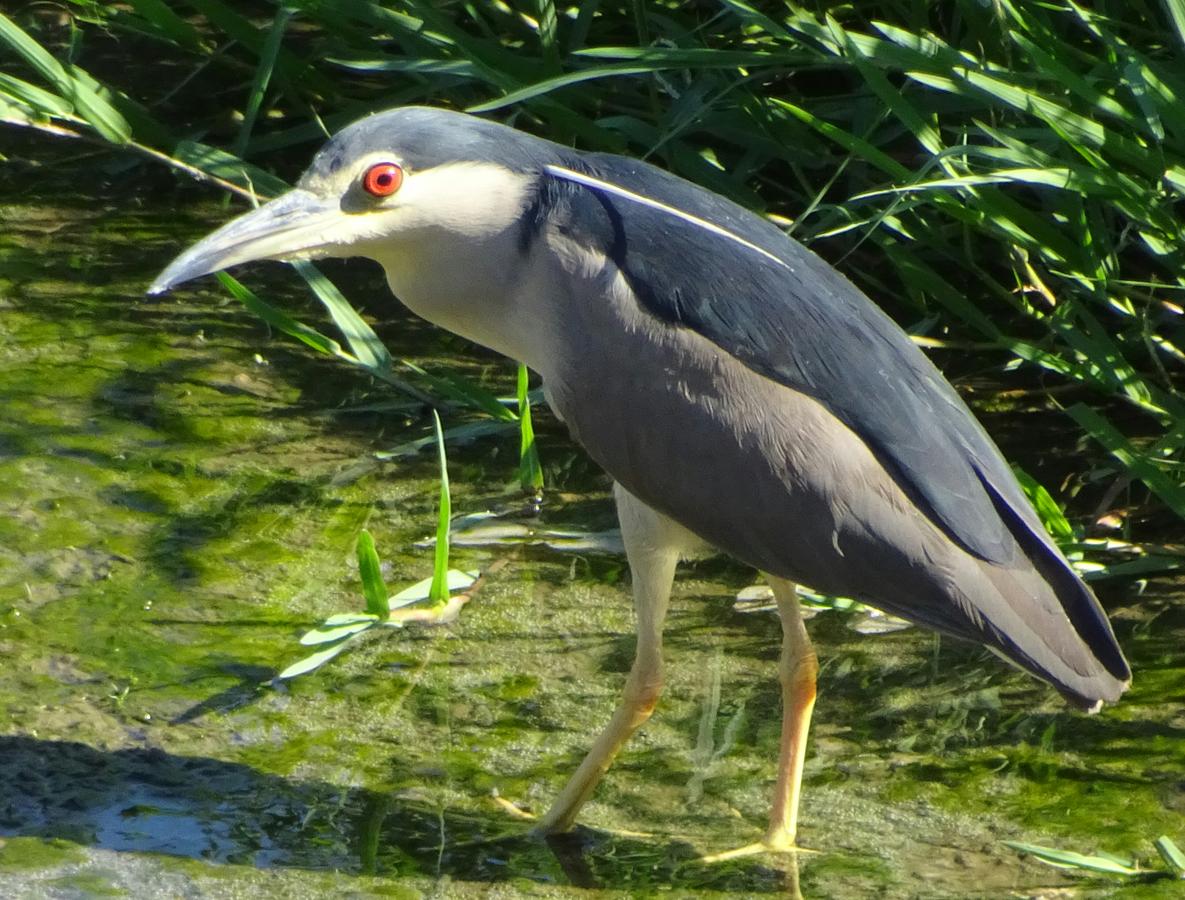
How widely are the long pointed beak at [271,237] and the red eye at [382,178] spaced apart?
0.07 meters

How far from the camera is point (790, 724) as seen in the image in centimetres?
323

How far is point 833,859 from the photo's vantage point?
3.11 metres

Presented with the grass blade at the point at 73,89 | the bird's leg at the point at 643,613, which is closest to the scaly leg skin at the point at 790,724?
the bird's leg at the point at 643,613

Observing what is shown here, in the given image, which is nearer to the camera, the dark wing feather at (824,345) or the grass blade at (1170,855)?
the grass blade at (1170,855)

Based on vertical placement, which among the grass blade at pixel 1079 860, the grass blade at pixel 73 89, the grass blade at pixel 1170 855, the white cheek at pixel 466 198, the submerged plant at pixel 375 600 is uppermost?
the white cheek at pixel 466 198

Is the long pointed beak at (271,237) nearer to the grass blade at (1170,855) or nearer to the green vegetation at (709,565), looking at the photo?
the green vegetation at (709,565)

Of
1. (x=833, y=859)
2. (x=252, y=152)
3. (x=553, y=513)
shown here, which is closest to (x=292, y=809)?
(x=833, y=859)

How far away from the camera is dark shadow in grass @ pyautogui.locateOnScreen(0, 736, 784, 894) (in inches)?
119

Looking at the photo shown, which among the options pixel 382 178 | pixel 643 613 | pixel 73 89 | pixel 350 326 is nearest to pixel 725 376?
pixel 643 613

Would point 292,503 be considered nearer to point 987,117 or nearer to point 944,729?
point 944,729

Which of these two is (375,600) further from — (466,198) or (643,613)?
(466,198)

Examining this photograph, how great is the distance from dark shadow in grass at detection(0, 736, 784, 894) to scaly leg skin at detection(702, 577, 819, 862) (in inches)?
2.1

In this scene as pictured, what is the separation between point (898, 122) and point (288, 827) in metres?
2.34

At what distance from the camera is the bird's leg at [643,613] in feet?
10.6
